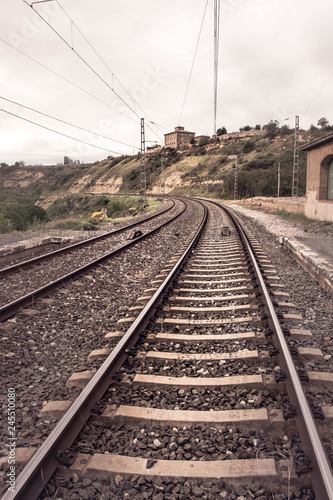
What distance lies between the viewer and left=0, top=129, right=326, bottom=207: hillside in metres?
53.3

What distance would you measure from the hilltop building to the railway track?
518ft

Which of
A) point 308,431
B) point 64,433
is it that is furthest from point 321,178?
point 64,433

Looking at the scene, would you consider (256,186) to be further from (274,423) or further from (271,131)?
(271,131)

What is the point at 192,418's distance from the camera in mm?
2717

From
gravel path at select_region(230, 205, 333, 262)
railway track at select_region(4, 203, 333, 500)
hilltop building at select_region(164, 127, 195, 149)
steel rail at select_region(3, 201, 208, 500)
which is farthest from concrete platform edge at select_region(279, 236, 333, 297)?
hilltop building at select_region(164, 127, 195, 149)

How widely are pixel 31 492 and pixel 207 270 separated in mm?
5762

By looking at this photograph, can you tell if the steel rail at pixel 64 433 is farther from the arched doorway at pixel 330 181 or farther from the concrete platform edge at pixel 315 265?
the arched doorway at pixel 330 181

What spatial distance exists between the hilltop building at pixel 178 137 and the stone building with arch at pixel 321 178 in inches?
5616

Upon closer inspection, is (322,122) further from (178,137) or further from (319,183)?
(319,183)

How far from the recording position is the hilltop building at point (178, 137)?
156 metres

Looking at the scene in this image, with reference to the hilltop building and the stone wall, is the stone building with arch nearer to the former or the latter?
the stone wall

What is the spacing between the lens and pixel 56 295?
6.21m

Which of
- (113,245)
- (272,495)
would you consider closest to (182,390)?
(272,495)

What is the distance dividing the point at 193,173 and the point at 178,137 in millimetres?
69404
